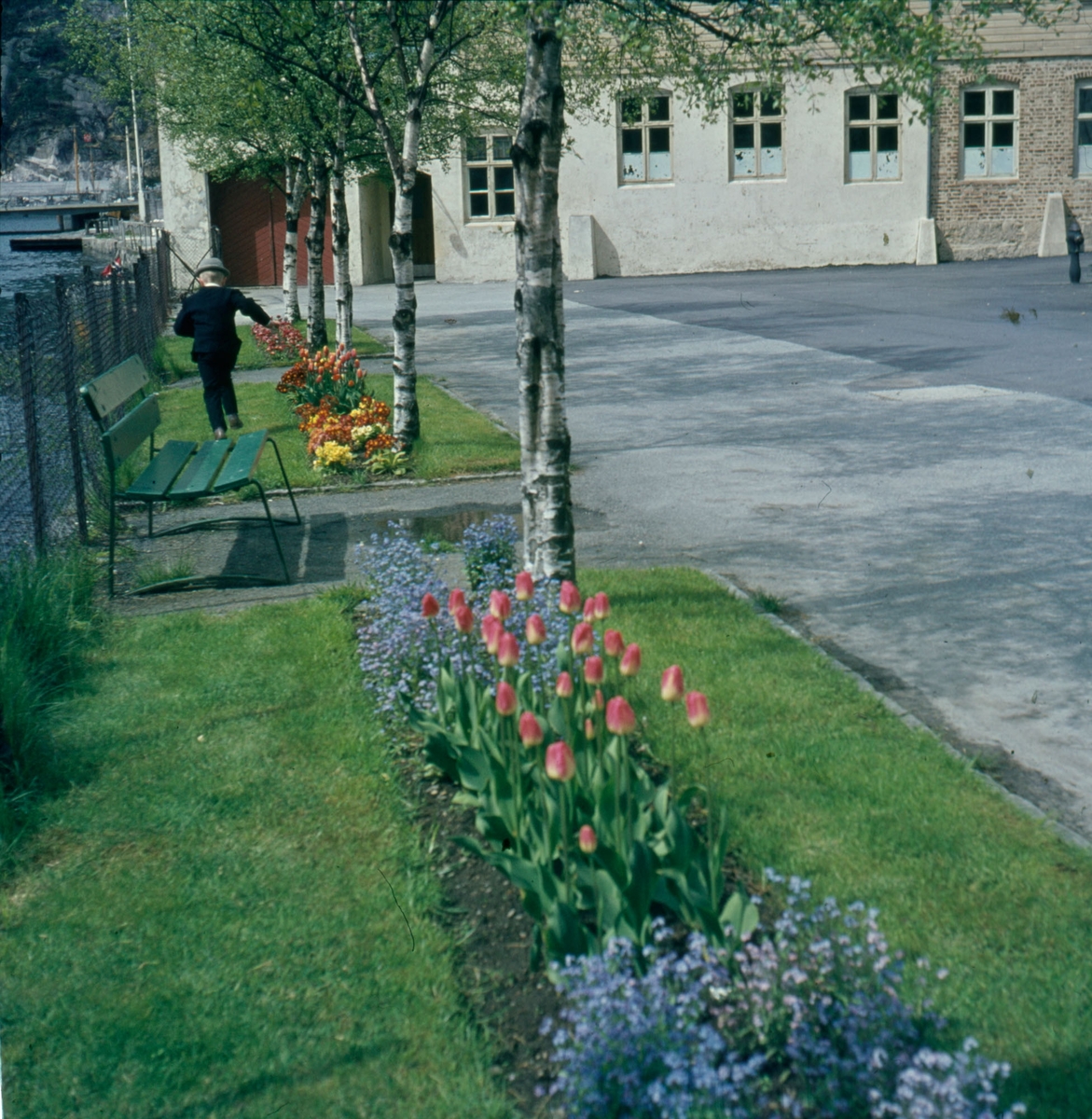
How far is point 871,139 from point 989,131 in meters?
3.13

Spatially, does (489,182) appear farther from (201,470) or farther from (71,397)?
(201,470)

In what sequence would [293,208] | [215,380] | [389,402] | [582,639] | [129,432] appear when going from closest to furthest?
[582,639]
[129,432]
[215,380]
[389,402]
[293,208]

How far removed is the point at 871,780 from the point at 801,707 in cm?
80

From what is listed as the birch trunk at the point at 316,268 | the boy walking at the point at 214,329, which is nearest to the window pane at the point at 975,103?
the birch trunk at the point at 316,268

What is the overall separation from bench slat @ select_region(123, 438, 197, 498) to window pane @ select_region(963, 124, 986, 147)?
108 feet

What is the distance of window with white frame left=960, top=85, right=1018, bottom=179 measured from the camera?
38.0 m

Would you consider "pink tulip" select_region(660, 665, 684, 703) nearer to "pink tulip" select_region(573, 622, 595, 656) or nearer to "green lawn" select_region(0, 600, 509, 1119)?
"pink tulip" select_region(573, 622, 595, 656)

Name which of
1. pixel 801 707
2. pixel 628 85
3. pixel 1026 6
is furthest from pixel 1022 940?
pixel 628 85

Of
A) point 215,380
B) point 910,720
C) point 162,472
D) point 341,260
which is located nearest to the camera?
point 910,720

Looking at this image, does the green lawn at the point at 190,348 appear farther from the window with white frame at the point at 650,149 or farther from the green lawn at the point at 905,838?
the green lawn at the point at 905,838

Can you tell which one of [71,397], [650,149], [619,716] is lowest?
[619,716]

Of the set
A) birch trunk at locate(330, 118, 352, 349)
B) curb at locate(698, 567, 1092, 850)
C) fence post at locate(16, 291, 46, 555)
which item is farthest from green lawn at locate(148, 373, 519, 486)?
curb at locate(698, 567, 1092, 850)

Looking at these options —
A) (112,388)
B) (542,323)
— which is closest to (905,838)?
(542,323)

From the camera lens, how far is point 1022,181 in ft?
126
